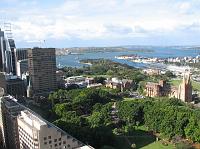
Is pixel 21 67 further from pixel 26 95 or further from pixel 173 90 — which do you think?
pixel 173 90

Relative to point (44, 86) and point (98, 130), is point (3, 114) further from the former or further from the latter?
point (44, 86)

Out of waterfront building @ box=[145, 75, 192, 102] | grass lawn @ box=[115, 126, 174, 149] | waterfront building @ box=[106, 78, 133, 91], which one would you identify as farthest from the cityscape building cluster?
waterfront building @ box=[145, 75, 192, 102]

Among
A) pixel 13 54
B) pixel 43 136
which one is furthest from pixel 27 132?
pixel 13 54

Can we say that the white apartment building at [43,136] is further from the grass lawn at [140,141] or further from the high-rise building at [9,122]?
the grass lawn at [140,141]

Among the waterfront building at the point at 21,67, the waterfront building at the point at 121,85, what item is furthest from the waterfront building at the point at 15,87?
the waterfront building at the point at 121,85

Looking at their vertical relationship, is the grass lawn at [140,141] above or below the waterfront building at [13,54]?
below

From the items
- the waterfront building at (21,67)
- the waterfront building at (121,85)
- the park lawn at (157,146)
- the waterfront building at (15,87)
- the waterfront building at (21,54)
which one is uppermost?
the waterfront building at (21,54)
